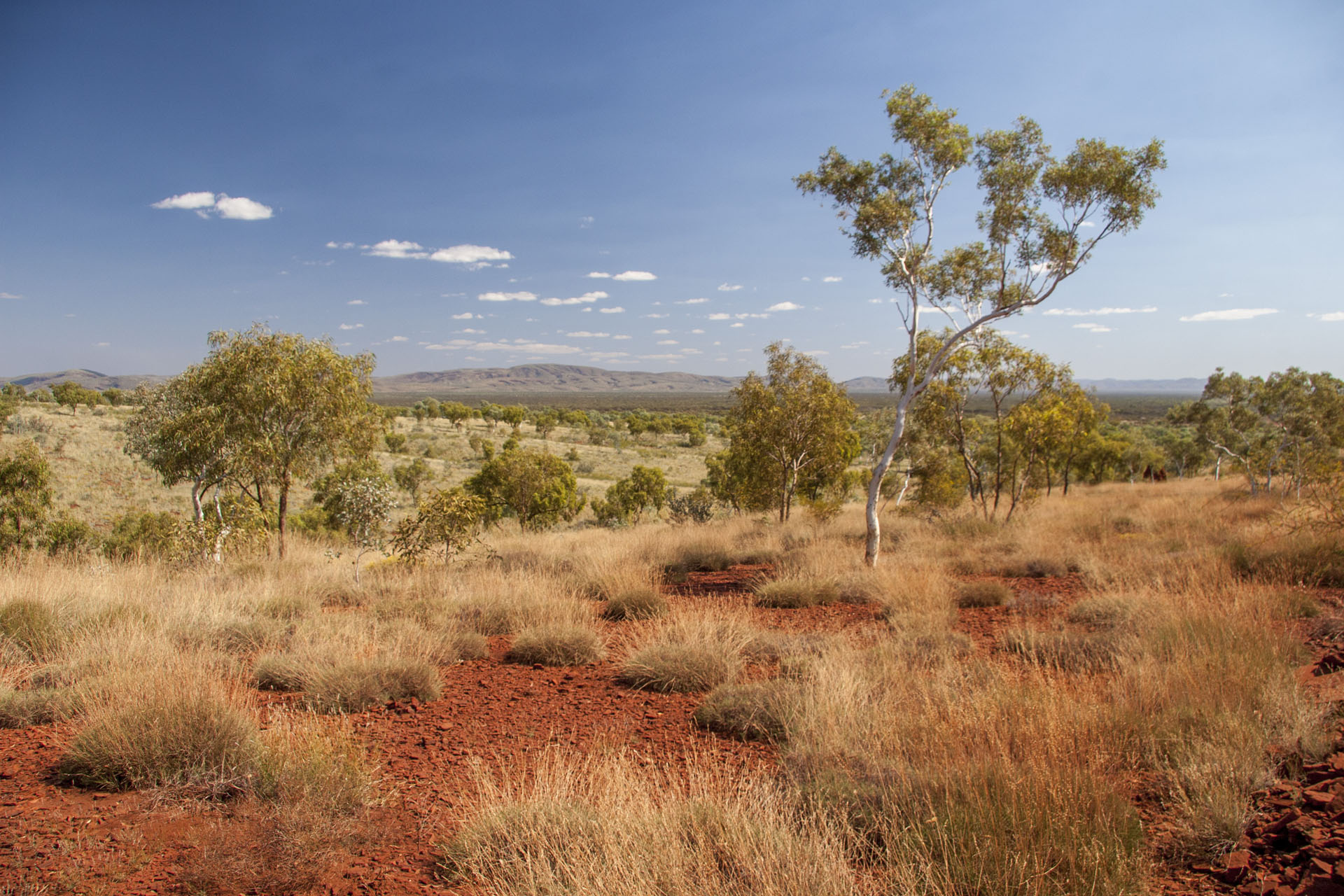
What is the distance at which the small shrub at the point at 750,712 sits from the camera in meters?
4.64

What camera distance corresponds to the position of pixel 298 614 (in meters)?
7.93

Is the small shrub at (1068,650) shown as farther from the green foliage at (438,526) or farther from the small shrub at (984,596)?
the green foliage at (438,526)

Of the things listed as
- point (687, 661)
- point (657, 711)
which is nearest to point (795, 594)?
point (687, 661)

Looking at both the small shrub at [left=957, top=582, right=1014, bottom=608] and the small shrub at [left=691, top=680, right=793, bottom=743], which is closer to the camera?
the small shrub at [left=691, top=680, right=793, bottom=743]

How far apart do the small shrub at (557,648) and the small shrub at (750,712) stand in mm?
1821

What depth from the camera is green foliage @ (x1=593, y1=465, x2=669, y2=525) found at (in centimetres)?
3297

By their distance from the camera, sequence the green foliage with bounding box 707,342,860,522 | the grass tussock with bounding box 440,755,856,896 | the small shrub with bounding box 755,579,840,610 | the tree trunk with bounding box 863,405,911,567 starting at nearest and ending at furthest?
1. the grass tussock with bounding box 440,755,856,896
2. the small shrub with bounding box 755,579,840,610
3. the tree trunk with bounding box 863,405,911,567
4. the green foliage with bounding box 707,342,860,522

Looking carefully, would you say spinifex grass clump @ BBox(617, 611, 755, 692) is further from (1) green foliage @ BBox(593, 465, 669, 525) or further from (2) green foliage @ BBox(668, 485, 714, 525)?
(1) green foliage @ BBox(593, 465, 669, 525)

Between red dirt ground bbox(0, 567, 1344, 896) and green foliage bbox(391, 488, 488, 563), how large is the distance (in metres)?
4.73

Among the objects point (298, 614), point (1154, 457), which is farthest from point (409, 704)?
point (1154, 457)

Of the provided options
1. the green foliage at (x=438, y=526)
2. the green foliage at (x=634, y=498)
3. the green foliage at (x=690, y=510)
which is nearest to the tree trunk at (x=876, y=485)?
the green foliage at (x=438, y=526)

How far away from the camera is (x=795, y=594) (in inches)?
357

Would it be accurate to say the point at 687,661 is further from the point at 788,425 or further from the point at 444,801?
the point at 788,425

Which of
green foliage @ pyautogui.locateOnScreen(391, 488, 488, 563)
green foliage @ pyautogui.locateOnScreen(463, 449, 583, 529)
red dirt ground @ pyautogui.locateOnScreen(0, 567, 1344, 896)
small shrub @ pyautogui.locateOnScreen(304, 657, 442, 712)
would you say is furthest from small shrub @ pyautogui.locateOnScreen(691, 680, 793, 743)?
green foliage @ pyautogui.locateOnScreen(463, 449, 583, 529)
